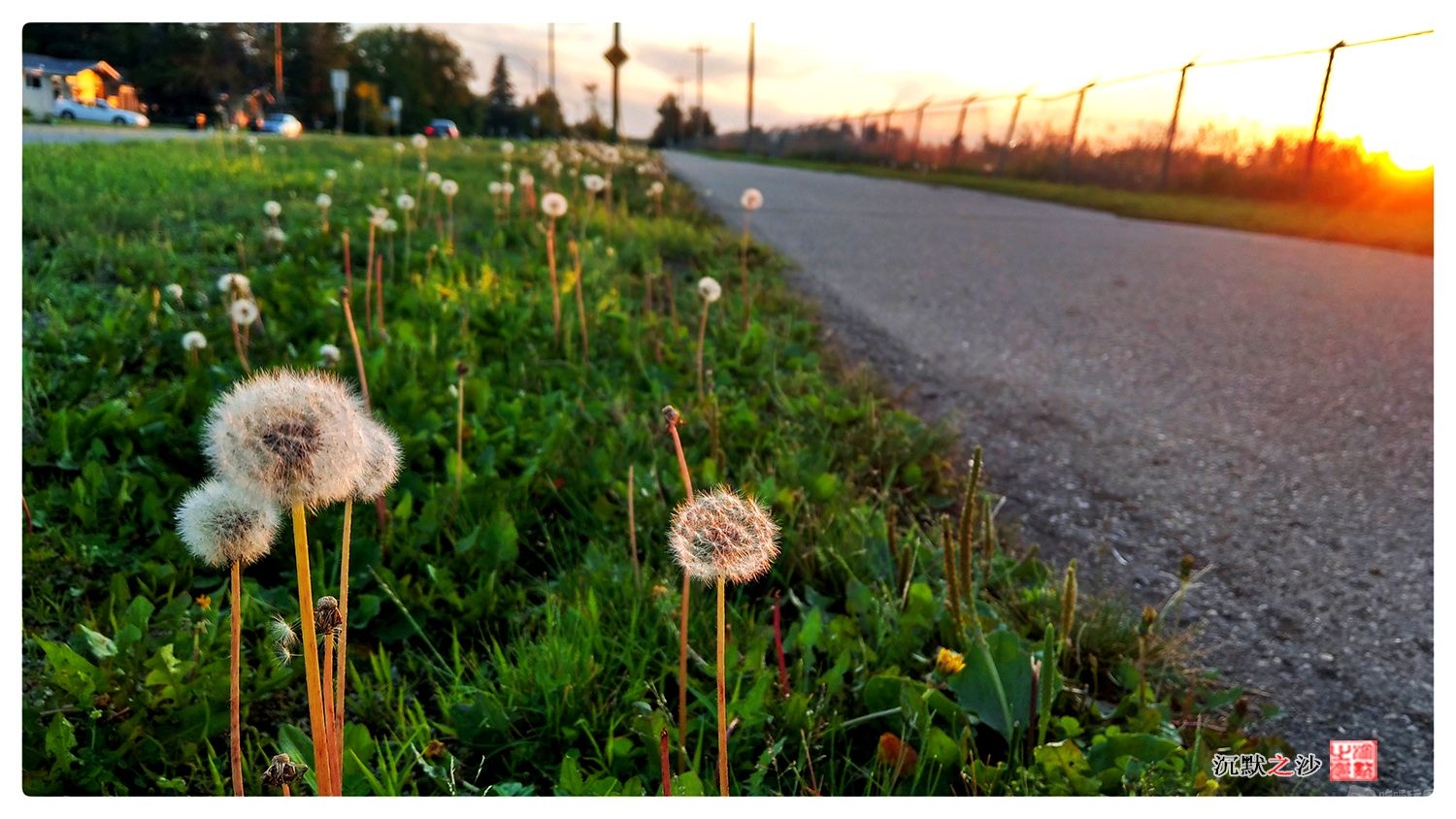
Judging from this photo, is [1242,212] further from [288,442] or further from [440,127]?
[288,442]

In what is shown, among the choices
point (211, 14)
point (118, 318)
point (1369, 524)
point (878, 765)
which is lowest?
point (878, 765)

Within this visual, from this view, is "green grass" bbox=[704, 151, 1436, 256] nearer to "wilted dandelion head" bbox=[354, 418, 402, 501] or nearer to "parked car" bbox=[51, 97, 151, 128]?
"wilted dandelion head" bbox=[354, 418, 402, 501]

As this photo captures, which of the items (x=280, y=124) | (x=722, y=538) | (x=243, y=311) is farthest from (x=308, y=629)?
(x=280, y=124)

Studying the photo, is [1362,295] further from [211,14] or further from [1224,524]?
[211,14]

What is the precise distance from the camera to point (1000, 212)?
6.59 metres

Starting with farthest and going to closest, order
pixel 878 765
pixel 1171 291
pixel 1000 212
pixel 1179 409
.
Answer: pixel 1000 212, pixel 1171 291, pixel 1179 409, pixel 878 765

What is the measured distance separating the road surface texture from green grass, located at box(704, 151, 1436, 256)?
91 mm

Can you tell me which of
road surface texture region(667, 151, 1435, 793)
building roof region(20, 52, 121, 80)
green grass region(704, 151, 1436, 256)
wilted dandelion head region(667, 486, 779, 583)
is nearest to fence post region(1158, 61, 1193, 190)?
green grass region(704, 151, 1436, 256)

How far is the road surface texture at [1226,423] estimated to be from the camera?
5.51 feet

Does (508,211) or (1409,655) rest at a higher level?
(508,211)

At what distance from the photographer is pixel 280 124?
116 inches

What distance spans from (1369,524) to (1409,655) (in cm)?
47

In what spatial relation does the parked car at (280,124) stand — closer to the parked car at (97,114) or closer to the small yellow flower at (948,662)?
the parked car at (97,114)

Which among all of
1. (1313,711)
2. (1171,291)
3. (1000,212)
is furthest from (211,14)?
(1000,212)
